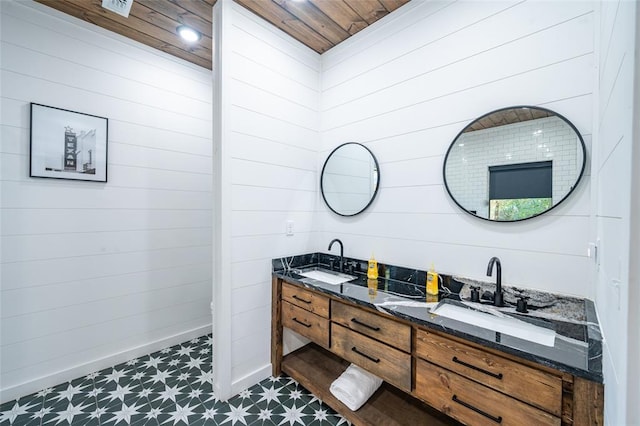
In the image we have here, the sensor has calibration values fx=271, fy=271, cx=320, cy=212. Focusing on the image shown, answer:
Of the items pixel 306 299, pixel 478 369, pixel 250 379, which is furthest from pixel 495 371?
pixel 250 379

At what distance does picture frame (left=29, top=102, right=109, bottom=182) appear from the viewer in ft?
6.37

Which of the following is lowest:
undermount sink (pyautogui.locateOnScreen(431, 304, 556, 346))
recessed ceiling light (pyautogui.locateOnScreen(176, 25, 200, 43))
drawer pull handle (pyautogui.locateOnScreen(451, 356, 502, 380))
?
drawer pull handle (pyautogui.locateOnScreen(451, 356, 502, 380))

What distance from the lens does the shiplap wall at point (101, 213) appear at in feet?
6.18

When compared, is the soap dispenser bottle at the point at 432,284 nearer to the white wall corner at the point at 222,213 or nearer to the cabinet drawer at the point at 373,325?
the cabinet drawer at the point at 373,325

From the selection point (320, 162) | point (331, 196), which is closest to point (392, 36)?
point (320, 162)

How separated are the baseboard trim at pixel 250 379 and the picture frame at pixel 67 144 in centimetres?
192

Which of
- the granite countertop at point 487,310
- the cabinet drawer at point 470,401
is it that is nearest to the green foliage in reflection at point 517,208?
the granite countertop at point 487,310

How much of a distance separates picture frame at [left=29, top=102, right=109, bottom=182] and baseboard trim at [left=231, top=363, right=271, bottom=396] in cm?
192

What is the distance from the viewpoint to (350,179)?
7.47 feet

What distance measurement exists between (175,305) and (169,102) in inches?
77.1

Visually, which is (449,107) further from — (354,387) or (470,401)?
(354,387)

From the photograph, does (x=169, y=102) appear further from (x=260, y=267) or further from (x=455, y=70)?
(x=455, y=70)

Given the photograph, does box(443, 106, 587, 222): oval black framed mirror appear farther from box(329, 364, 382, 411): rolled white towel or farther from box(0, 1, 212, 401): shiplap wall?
box(0, 1, 212, 401): shiplap wall

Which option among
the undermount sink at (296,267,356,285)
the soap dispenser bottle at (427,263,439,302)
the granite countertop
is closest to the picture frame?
the granite countertop
